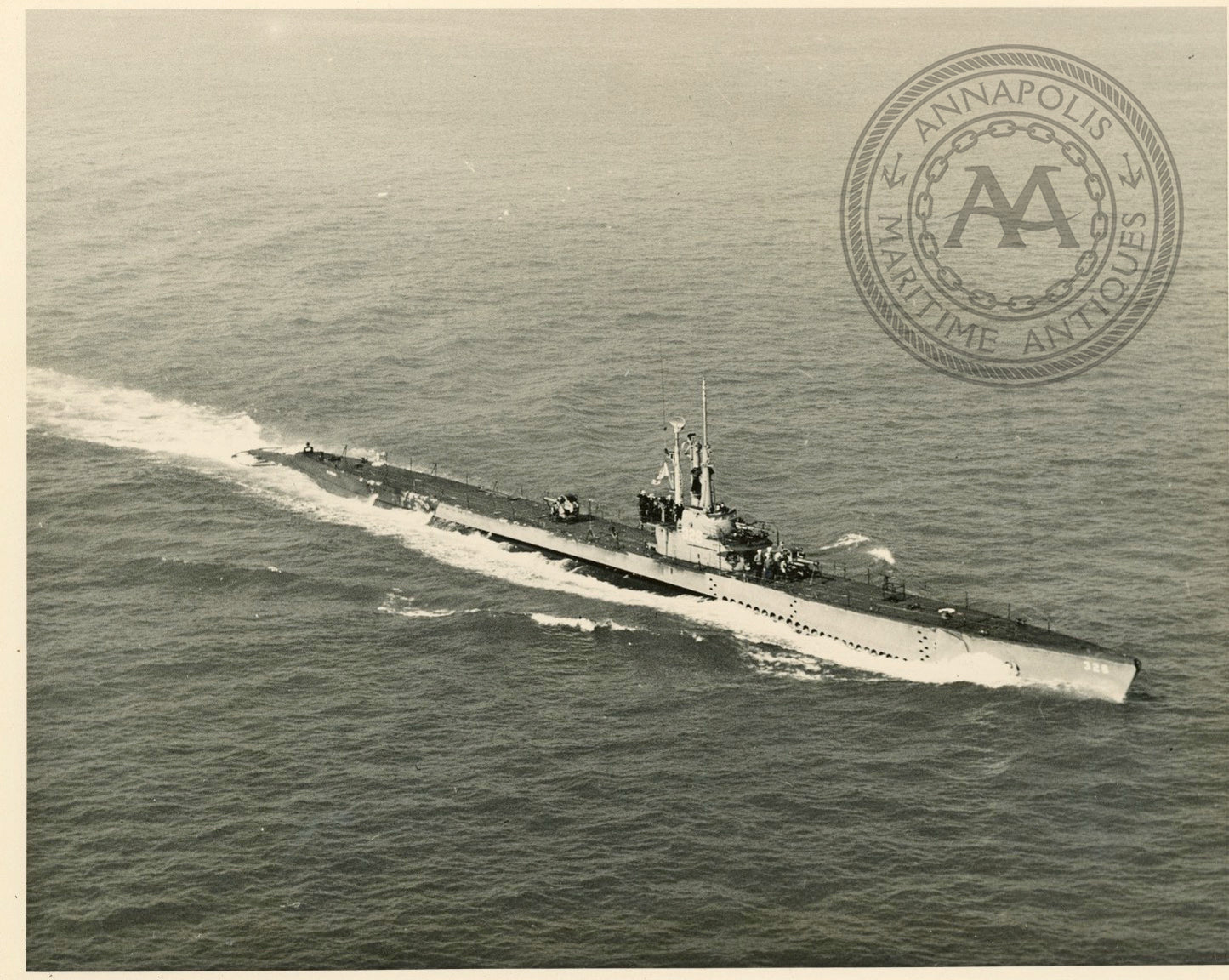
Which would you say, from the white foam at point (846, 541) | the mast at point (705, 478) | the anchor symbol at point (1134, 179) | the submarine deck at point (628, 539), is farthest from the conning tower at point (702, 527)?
the anchor symbol at point (1134, 179)

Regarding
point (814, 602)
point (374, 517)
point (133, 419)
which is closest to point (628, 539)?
point (814, 602)

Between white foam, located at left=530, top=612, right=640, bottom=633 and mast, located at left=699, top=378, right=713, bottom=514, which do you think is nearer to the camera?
white foam, located at left=530, top=612, right=640, bottom=633

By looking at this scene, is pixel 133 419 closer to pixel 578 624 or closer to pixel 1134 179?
pixel 578 624

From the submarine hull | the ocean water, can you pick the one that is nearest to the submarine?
the submarine hull

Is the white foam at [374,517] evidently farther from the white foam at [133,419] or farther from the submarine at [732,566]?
the submarine at [732,566]

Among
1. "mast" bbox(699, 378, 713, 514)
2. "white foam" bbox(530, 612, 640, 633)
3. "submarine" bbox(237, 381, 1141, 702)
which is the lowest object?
"white foam" bbox(530, 612, 640, 633)

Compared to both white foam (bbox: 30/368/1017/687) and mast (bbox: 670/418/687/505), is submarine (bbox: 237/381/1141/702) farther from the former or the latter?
white foam (bbox: 30/368/1017/687)
